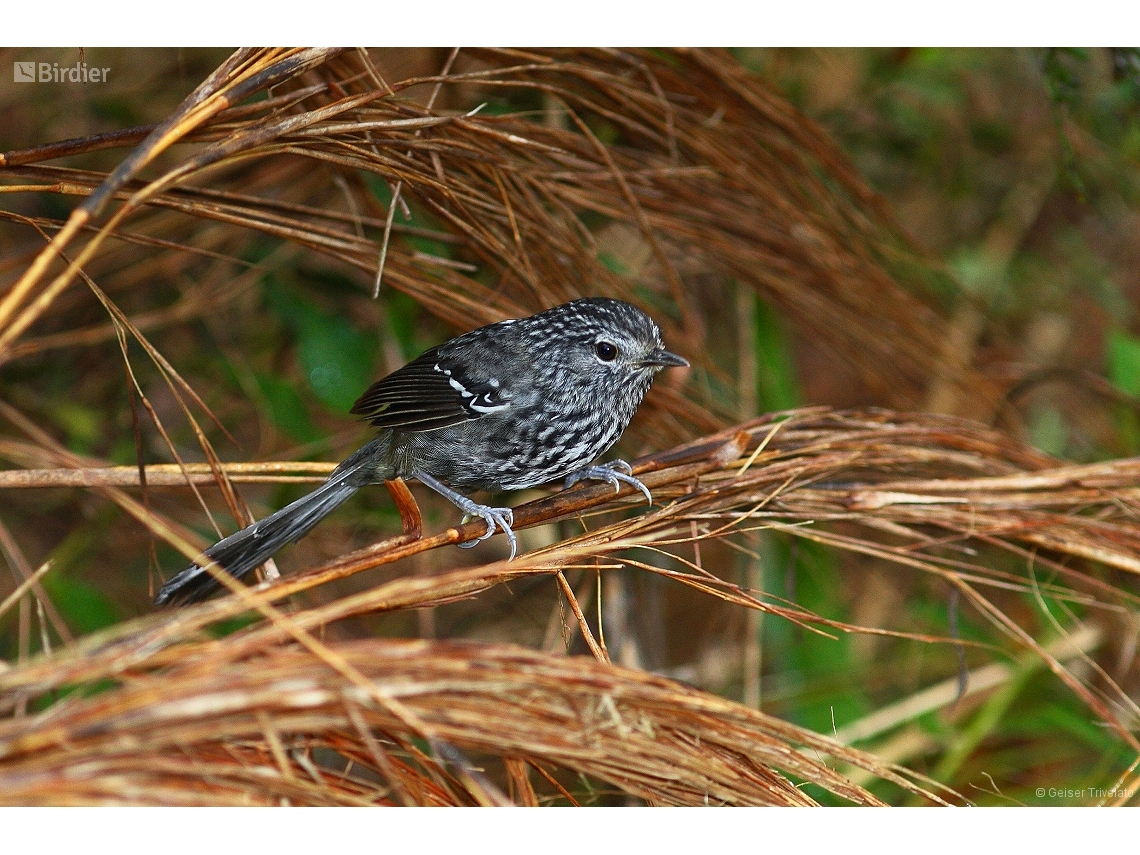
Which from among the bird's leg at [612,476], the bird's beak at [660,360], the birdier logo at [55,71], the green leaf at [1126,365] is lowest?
the bird's leg at [612,476]

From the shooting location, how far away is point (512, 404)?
2.95 metres

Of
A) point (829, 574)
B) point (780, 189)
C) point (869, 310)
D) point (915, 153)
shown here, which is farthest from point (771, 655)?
point (915, 153)

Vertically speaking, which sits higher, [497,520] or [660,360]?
[660,360]

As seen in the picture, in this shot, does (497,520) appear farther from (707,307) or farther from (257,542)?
(707,307)

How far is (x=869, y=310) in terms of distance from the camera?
3.64m

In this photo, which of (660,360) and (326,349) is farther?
(326,349)

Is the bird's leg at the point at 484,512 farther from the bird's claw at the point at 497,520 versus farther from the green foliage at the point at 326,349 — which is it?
the green foliage at the point at 326,349

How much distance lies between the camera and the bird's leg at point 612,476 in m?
2.65

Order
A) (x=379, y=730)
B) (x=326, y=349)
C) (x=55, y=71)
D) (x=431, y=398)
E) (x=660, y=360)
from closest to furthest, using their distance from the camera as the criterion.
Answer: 1. (x=379, y=730)
2. (x=431, y=398)
3. (x=660, y=360)
4. (x=55, y=71)
5. (x=326, y=349)

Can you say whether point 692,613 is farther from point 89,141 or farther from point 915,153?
point 89,141

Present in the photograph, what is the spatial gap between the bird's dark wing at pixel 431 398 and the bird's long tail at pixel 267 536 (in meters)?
0.15

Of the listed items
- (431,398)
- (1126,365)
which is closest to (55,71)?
(431,398)

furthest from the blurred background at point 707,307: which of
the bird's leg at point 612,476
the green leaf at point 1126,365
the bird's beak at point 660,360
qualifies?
the bird's leg at point 612,476

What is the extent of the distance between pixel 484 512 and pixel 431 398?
372 millimetres
